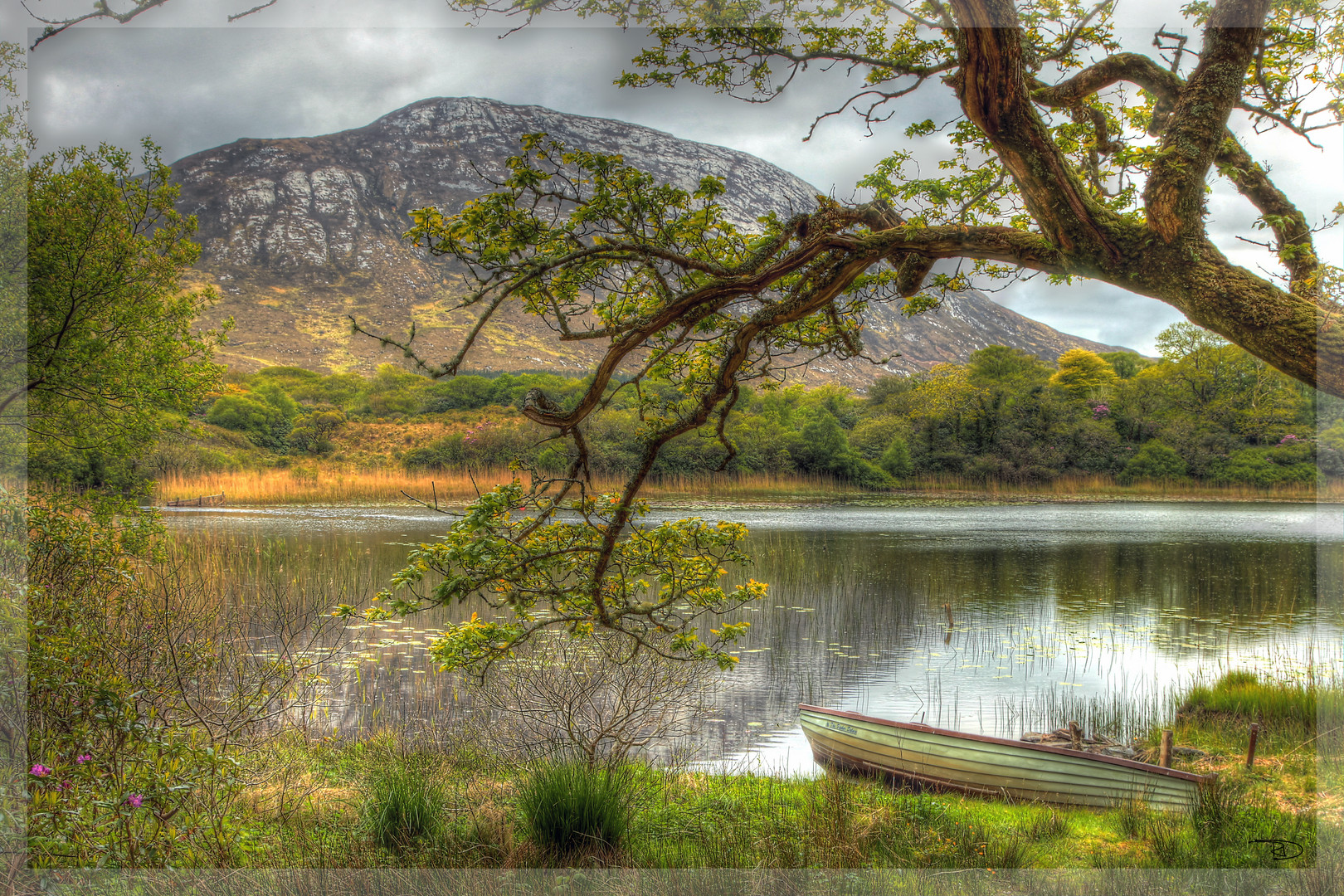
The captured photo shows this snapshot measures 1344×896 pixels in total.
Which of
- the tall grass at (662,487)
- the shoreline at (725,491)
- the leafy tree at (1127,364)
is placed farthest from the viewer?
the leafy tree at (1127,364)

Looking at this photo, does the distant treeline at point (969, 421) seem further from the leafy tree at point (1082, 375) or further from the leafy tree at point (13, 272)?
the leafy tree at point (13, 272)

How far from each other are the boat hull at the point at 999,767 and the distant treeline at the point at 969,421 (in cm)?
2730

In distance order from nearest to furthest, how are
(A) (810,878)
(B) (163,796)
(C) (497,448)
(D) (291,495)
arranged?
(B) (163,796) < (A) (810,878) < (D) (291,495) < (C) (497,448)

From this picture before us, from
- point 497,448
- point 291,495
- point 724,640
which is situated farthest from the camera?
point 497,448

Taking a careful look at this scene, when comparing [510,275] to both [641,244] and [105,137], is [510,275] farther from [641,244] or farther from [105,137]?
[105,137]

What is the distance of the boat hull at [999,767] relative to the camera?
4.59 meters

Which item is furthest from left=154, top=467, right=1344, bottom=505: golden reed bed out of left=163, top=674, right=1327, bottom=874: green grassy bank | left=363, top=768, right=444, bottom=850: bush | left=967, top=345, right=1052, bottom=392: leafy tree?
left=363, top=768, right=444, bottom=850: bush

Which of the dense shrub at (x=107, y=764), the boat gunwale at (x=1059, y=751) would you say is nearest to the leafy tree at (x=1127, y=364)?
the boat gunwale at (x=1059, y=751)

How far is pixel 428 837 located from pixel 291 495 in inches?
1075

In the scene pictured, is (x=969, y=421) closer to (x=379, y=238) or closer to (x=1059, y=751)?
(x=1059, y=751)

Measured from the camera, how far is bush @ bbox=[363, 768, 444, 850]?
3.59m

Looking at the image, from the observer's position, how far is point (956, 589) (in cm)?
1345

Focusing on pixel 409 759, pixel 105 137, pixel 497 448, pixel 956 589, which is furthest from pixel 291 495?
pixel 409 759

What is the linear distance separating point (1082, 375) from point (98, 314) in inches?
1892
